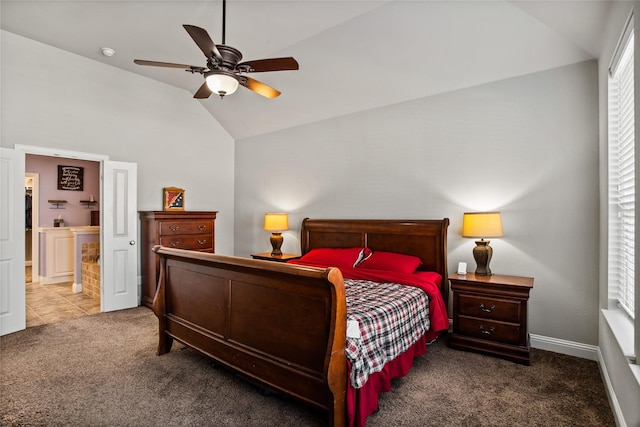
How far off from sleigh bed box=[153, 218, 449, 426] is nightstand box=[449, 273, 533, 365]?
0.24 meters

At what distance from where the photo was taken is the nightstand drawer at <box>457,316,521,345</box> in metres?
2.90

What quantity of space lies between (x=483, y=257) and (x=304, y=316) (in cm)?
212

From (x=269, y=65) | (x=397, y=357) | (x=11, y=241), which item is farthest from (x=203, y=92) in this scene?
(x=397, y=357)

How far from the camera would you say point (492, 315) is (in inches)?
118

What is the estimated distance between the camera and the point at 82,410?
219cm

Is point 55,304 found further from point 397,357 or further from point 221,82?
point 397,357

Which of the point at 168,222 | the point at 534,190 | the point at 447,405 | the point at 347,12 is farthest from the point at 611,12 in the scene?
the point at 168,222

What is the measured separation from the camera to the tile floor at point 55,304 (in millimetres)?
4152

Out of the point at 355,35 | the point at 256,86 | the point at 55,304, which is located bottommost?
the point at 55,304

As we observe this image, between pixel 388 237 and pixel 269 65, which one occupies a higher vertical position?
pixel 269 65

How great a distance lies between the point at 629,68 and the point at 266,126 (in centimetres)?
440

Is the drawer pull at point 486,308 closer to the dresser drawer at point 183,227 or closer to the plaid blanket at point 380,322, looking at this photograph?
the plaid blanket at point 380,322

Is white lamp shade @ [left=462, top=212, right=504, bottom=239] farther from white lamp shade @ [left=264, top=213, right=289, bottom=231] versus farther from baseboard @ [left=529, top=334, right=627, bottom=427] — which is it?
white lamp shade @ [left=264, top=213, right=289, bottom=231]

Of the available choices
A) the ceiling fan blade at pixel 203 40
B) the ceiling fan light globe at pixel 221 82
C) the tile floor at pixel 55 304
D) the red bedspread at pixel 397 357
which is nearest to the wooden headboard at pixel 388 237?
the red bedspread at pixel 397 357
